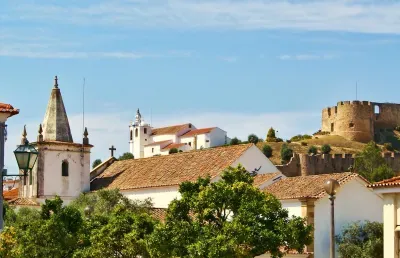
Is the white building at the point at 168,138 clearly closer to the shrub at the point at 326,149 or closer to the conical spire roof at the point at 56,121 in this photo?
the shrub at the point at 326,149

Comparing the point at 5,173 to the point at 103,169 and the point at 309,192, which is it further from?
the point at 103,169

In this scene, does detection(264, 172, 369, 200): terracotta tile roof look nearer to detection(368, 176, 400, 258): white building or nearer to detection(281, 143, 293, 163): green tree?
detection(368, 176, 400, 258): white building

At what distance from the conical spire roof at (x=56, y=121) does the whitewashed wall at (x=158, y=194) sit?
8.83 m

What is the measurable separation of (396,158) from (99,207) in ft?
235

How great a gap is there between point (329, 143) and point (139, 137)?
25.6 m

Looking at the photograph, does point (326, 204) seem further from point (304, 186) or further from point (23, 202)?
point (23, 202)

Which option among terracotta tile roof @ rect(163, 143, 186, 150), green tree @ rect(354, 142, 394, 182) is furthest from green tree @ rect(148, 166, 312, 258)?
terracotta tile roof @ rect(163, 143, 186, 150)

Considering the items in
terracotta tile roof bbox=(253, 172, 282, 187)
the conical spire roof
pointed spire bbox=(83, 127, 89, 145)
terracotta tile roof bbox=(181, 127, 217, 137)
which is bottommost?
terracotta tile roof bbox=(253, 172, 282, 187)

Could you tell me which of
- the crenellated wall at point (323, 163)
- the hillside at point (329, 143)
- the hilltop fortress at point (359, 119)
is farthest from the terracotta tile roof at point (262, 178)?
the hilltop fortress at point (359, 119)

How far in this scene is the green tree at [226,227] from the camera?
114ft

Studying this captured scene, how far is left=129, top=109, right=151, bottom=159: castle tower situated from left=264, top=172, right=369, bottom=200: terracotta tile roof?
90403mm

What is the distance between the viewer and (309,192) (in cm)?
4669

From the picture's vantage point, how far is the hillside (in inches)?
4973

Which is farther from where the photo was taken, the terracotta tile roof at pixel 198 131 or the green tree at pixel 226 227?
the terracotta tile roof at pixel 198 131
